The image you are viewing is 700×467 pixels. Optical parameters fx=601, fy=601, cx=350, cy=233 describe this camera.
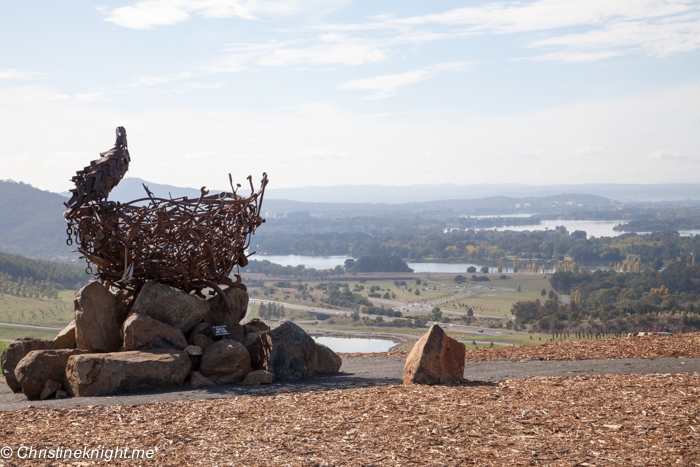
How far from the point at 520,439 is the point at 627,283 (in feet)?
296

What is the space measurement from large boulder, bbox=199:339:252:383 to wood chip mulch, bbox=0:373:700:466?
1.91 m

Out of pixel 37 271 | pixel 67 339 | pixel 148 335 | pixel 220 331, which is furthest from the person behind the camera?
pixel 37 271

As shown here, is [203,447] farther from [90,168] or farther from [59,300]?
[59,300]

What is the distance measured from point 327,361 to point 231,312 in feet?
8.19

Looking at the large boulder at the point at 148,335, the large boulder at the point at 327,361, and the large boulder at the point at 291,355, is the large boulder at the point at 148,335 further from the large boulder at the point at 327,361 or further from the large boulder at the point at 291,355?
the large boulder at the point at 327,361

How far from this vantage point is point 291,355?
40.1 ft

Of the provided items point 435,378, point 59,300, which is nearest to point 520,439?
point 435,378

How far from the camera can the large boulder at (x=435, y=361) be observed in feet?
35.1

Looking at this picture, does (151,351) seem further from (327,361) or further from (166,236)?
(327,361)

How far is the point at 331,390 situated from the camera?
10.6 meters

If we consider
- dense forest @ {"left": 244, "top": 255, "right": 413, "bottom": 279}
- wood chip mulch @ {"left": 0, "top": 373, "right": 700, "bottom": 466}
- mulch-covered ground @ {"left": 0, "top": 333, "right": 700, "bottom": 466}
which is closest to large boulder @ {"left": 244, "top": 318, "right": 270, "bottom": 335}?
mulch-covered ground @ {"left": 0, "top": 333, "right": 700, "bottom": 466}

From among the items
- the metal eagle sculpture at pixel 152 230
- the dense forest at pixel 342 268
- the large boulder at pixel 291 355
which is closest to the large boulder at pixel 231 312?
the metal eagle sculpture at pixel 152 230

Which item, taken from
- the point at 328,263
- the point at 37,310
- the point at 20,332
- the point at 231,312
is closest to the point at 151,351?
the point at 231,312

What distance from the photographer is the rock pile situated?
11.0 metres
